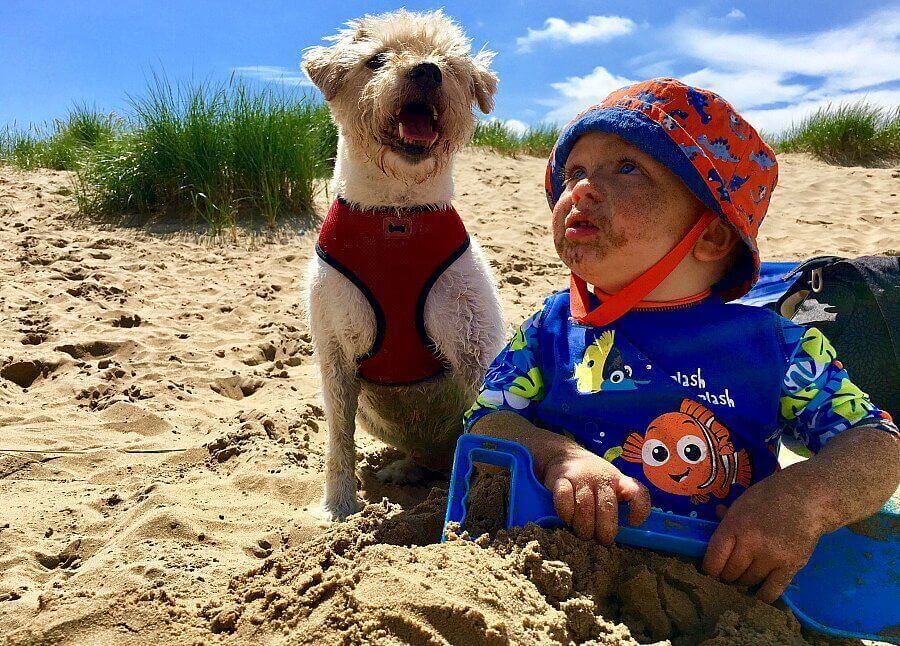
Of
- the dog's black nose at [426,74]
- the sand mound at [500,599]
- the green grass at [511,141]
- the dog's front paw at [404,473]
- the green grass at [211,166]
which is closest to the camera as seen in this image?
the sand mound at [500,599]

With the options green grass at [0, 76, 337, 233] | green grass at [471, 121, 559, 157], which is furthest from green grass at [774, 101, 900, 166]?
green grass at [0, 76, 337, 233]

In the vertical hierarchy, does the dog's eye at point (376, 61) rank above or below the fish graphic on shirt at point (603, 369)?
above

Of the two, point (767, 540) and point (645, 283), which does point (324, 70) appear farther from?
point (767, 540)

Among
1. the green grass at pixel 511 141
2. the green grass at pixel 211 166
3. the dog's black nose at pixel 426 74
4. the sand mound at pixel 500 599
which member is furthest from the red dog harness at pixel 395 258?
the green grass at pixel 511 141

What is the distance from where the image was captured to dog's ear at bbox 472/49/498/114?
3525 mm

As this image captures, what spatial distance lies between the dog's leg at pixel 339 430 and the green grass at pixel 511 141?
41.1ft

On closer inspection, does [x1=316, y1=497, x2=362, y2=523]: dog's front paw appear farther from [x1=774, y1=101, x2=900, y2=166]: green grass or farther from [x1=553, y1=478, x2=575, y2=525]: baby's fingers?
[x1=774, y1=101, x2=900, y2=166]: green grass

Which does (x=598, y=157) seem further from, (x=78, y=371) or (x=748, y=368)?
(x=78, y=371)

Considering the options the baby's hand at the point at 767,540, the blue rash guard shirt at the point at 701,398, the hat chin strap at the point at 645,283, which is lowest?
the baby's hand at the point at 767,540

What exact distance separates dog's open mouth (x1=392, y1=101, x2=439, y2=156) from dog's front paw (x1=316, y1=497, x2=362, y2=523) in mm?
1766

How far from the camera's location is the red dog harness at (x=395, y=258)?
3.18 meters

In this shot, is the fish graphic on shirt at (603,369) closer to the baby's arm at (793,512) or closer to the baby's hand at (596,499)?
the baby's hand at (596,499)

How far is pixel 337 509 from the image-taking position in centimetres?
346

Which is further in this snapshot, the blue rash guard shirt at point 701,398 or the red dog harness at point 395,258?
the red dog harness at point 395,258
